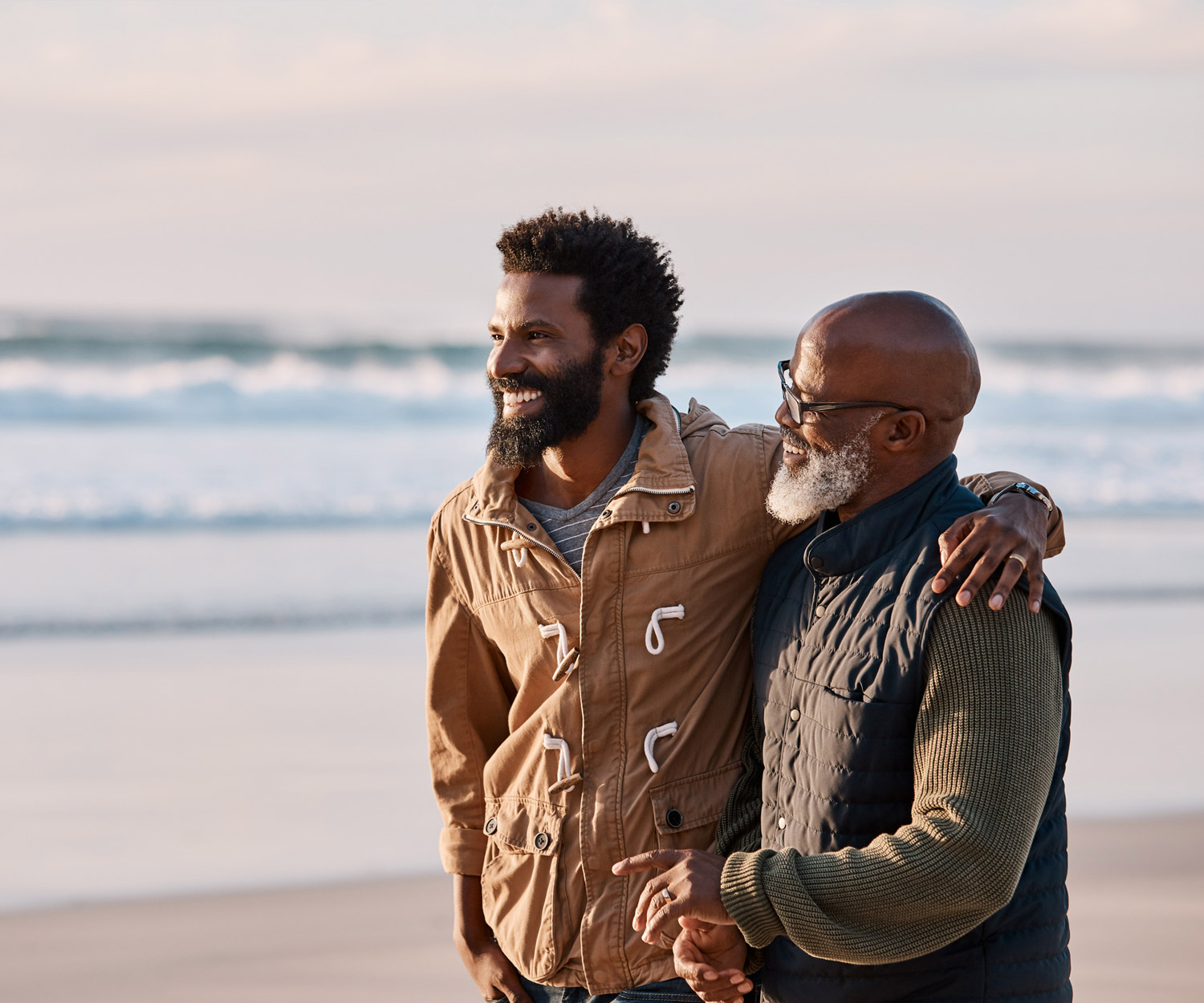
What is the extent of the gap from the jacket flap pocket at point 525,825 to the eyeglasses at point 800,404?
37.4 inches

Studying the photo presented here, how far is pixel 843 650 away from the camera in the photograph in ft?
7.55

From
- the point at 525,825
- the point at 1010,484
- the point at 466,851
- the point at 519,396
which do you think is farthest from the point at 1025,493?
the point at 466,851

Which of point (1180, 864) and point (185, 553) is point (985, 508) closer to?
point (1180, 864)

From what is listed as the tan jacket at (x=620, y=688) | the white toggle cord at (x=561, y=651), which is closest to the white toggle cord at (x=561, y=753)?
the tan jacket at (x=620, y=688)

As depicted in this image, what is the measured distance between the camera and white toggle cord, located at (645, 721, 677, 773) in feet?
9.13

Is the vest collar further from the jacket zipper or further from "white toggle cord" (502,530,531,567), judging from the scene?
"white toggle cord" (502,530,531,567)

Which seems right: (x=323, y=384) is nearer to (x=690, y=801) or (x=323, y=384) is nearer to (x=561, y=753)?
(x=561, y=753)

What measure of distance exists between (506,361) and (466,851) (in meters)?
1.09

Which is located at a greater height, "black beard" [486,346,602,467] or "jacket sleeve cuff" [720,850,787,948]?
"black beard" [486,346,602,467]

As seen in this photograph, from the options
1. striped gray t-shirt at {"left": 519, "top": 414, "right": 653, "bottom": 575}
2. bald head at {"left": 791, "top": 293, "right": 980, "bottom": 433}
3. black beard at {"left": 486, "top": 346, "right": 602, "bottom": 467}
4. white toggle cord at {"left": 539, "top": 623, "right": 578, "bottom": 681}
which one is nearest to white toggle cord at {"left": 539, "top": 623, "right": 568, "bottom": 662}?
white toggle cord at {"left": 539, "top": 623, "right": 578, "bottom": 681}

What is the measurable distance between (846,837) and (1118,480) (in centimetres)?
1624

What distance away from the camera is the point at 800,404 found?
249cm

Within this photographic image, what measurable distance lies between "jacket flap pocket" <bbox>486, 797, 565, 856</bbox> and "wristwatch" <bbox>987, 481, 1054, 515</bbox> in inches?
41.6

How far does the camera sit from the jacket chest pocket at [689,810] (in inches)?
109
